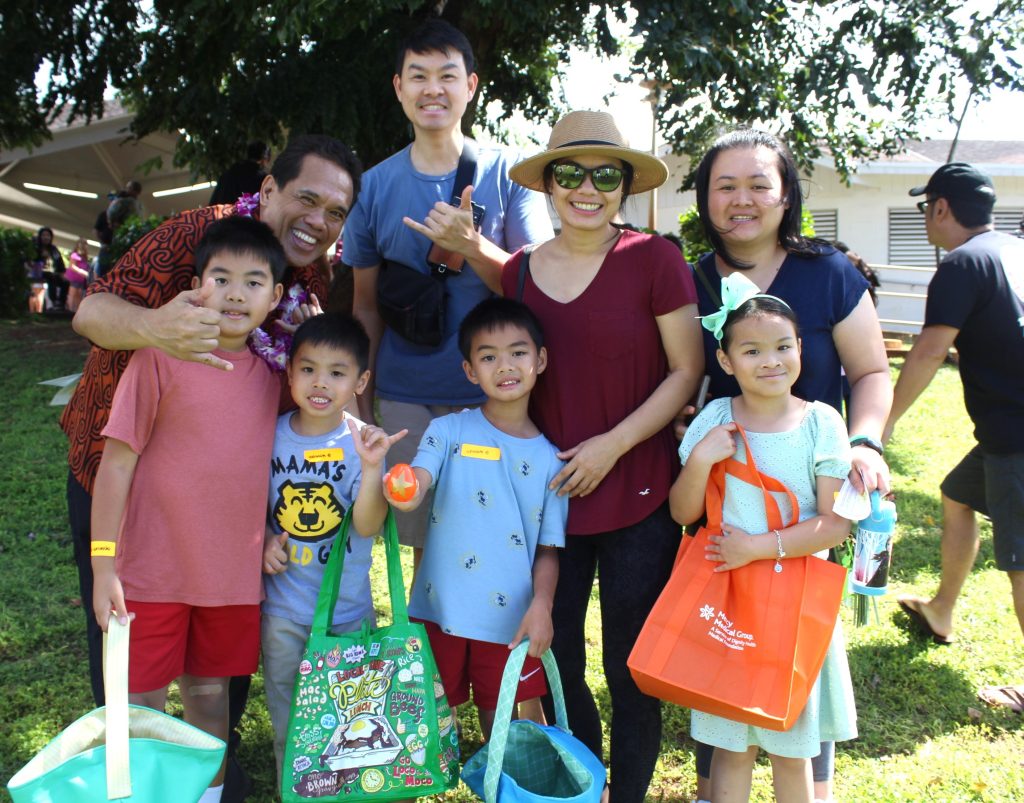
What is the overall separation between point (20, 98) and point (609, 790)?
32.1 feet

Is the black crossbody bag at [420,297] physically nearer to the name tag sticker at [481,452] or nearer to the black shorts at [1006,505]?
the name tag sticker at [481,452]

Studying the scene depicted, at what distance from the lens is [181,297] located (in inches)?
91.8

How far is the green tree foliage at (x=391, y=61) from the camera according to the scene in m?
7.60

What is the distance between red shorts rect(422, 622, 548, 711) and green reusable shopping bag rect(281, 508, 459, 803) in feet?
0.78

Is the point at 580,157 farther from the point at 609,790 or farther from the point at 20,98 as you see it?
the point at 20,98

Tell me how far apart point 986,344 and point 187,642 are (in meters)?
3.44

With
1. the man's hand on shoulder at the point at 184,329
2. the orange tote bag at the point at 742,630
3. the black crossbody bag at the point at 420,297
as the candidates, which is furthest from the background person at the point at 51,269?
the orange tote bag at the point at 742,630

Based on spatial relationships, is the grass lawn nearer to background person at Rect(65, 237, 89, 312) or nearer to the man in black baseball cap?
the man in black baseball cap

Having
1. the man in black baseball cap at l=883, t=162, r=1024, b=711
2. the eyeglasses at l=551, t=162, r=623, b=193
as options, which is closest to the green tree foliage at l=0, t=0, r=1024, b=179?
the man in black baseball cap at l=883, t=162, r=1024, b=711

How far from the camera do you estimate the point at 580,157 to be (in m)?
2.71

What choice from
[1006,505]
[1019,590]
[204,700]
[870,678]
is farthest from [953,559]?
[204,700]

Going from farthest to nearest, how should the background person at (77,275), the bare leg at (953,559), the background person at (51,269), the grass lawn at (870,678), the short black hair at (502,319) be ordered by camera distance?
the background person at (51,269) → the background person at (77,275) → the bare leg at (953,559) → the grass lawn at (870,678) → the short black hair at (502,319)

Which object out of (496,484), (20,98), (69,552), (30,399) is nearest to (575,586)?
(496,484)

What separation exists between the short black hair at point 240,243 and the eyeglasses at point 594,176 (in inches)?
34.4
